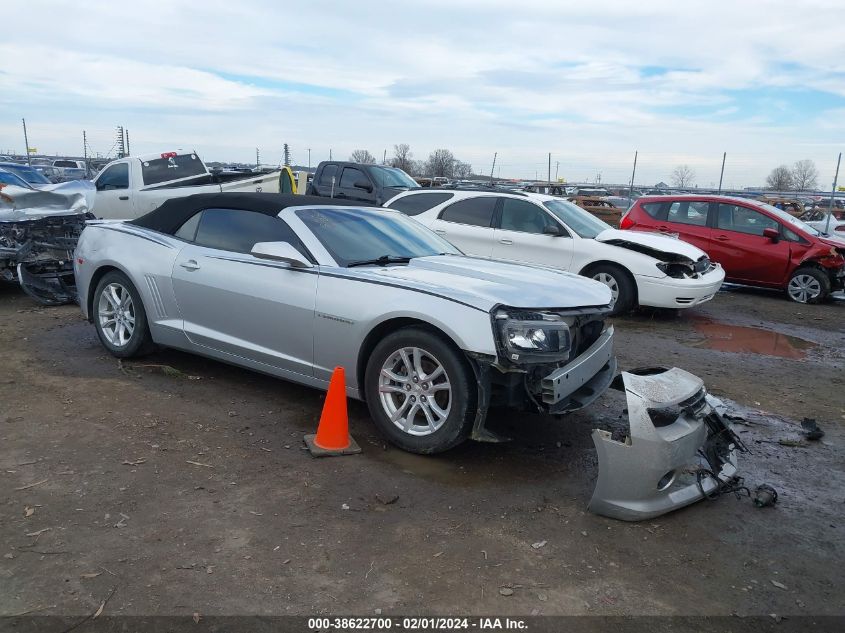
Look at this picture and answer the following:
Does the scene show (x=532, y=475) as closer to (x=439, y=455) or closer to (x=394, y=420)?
(x=439, y=455)

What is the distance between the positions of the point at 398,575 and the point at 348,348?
182cm

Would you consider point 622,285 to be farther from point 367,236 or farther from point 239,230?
point 239,230

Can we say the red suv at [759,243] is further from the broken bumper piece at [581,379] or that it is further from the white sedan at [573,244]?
the broken bumper piece at [581,379]

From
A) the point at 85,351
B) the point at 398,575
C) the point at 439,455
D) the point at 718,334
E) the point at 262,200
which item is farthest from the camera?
the point at 718,334

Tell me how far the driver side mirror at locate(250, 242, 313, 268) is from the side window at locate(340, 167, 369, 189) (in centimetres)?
1045

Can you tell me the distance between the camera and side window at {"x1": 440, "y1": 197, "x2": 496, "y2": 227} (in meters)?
9.79

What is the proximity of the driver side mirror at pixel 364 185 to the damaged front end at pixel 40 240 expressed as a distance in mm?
6736

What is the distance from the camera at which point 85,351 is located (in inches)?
255

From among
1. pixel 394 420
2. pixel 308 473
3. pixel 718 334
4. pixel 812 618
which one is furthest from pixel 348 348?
pixel 718 334

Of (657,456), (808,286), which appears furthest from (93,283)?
(808,286)

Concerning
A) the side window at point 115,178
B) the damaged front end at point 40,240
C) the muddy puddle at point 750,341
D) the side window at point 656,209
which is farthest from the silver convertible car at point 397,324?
the side window at point 115,178

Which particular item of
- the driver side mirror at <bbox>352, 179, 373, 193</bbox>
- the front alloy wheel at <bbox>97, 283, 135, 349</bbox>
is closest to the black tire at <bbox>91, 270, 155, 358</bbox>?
the front alloy wheel at <bbox>97, 283, 135, 349</bbox>

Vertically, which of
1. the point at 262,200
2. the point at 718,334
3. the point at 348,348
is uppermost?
the point at 262,200

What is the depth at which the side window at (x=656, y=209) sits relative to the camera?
11.8 m
